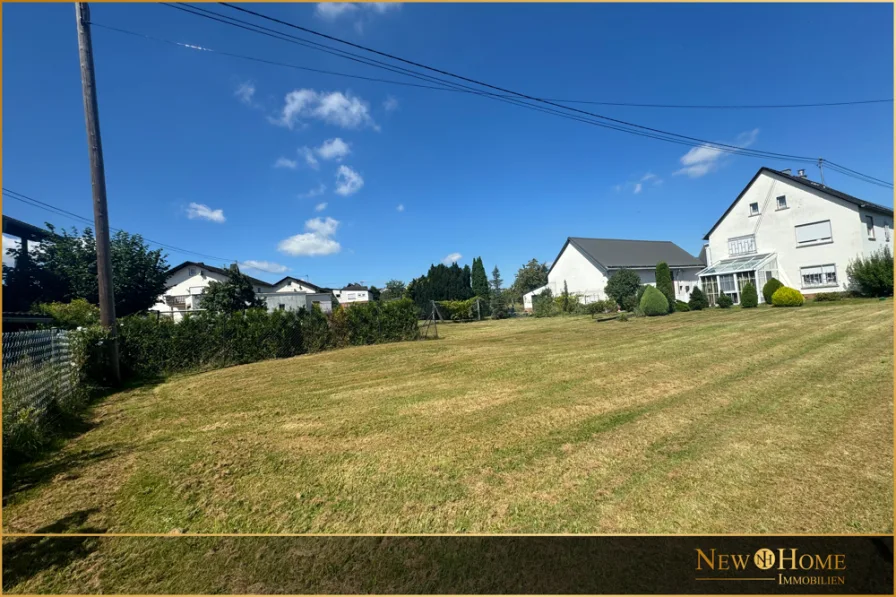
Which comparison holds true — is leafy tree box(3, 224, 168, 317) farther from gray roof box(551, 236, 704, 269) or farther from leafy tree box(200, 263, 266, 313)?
gray roof box(551, 236, 704, 269)

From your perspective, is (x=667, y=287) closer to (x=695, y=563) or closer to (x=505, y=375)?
(x=505, y=375)

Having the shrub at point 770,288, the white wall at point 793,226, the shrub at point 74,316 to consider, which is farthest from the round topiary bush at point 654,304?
the shrub at point 74,316

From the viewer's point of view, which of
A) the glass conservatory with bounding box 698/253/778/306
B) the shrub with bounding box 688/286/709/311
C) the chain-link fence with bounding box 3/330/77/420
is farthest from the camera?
the glass conservatory with bounding box 698/253/778/306

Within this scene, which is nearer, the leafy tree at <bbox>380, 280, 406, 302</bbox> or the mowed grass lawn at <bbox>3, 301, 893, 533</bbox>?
the mowed grass lawn at <bbox>3, 301, 893, 533</bbox>

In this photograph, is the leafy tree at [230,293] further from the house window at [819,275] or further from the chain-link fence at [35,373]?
the house window at [819,275]

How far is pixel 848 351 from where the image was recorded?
7.33 meters

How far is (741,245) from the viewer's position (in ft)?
90.1

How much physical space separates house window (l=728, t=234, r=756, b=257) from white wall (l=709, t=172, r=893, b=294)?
0.26 m

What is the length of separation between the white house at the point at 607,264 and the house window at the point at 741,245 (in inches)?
260

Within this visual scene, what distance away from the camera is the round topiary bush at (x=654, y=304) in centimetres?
2180

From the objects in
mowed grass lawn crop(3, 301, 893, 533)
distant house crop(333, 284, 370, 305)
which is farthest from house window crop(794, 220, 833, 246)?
distant house crop(333, 284, 370, 305)

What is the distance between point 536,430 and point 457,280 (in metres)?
40.7

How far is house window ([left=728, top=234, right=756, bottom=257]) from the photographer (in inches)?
1059

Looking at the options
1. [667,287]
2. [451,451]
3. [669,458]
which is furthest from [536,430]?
[667,287]
